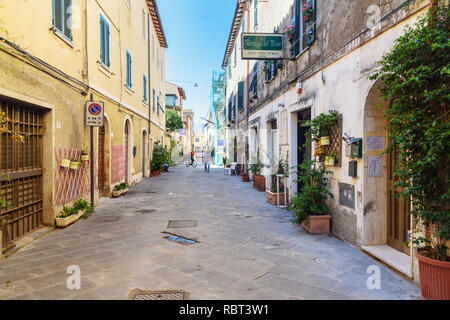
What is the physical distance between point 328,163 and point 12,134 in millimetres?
5142

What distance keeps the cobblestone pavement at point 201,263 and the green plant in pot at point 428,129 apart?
0.54 meters

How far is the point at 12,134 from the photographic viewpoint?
483cm

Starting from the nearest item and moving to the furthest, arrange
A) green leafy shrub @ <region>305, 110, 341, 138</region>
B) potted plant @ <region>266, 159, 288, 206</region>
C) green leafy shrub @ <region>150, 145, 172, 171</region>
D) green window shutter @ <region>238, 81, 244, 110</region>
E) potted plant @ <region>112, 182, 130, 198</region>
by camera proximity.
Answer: green leafy shrub @ <region>305, 110, 341, 138</region> → potted plant @ <region>266, 159, 288, 206</region> → potted plant @ <region>112, 182, 130, 198</region> → green window shutter @ <region>238, 81, 244, 110</region> → green leafy shrub @ <region>150, 145, 172, 171</region>

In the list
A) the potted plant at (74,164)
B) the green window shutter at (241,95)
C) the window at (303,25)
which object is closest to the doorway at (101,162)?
the potted plant at (74,164)

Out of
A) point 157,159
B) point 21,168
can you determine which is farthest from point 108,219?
point 157,159

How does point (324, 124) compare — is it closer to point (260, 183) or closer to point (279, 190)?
point (279, 190)

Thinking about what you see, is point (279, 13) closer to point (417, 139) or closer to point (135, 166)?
point (417, 139)

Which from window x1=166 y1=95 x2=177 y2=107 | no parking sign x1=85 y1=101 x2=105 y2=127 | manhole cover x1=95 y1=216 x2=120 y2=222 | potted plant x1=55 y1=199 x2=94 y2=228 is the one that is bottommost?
manhole cover x1=95 y1=216 x2=120 y2=222

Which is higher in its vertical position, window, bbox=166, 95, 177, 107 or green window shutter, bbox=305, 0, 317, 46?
window, bbox=166, 95, 177, 107

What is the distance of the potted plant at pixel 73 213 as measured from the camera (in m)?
5.86

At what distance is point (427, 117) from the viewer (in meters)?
2.84

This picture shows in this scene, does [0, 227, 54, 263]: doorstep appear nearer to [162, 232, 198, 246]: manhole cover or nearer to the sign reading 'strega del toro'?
[162, 232, 198, 246]: manhole cover

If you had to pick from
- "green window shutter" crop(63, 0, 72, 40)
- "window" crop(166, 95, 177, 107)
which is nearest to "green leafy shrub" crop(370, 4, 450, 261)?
"green window shutter" crop(63, 0, 72, 40)

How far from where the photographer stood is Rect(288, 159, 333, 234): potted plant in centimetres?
544
